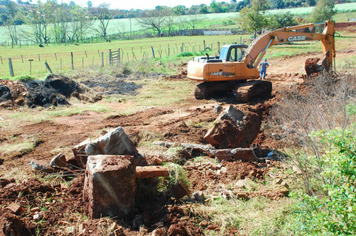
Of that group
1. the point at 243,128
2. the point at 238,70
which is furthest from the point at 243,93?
the point at 243,128

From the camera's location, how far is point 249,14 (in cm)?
4041

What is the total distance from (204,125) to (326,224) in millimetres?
7315

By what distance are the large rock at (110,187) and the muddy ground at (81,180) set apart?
20 centimetres

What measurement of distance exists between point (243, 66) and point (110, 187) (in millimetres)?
10697

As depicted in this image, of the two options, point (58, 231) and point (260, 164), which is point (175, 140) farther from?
point (58, 231)

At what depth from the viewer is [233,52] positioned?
1520cm

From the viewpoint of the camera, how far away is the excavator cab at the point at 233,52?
1505 cm

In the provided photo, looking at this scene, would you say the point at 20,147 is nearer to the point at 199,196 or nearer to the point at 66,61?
the point at 199,196

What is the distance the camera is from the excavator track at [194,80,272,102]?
47.1 feet

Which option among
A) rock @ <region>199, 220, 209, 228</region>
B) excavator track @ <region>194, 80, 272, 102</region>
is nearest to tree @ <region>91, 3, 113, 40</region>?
excavator track @ <region>194, 80, 272, 102</region>

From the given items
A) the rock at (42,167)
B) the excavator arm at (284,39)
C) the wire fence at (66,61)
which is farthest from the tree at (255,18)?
the rock at (42,167)

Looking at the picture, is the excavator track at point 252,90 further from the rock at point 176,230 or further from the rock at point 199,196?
the rock at point 176,230

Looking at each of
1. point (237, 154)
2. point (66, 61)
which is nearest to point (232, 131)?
point (237, 154)

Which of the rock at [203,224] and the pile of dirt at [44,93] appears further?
the pile of dirt at [44,93]
